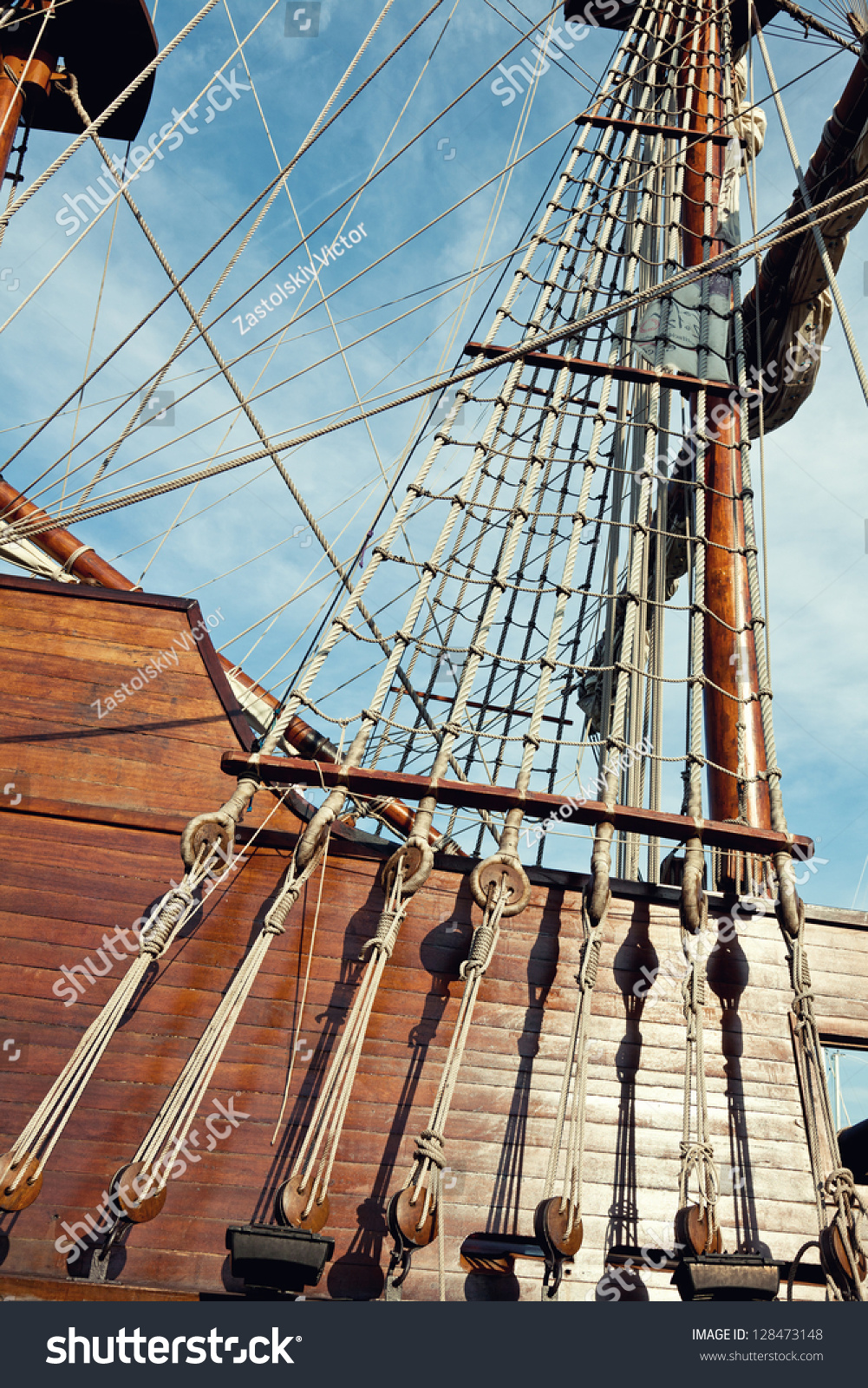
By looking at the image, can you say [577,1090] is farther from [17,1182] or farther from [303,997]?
[17,1182]

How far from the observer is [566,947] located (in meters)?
2.95

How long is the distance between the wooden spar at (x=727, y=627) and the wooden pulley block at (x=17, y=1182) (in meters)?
2.29

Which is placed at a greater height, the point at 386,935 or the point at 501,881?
the point at 501,881

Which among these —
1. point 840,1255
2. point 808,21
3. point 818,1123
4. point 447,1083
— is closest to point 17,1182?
point 447,1083

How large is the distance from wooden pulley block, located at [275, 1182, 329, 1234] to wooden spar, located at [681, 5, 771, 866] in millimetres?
1767

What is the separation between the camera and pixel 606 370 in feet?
15.3

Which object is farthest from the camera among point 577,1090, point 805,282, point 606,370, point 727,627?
point 805,282

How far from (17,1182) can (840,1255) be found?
2.00m

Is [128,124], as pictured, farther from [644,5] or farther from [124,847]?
[124,847]

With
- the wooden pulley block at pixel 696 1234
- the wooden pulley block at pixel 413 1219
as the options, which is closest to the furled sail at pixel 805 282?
the wooden pulley block at pixel 696 1234

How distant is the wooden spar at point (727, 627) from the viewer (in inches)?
172

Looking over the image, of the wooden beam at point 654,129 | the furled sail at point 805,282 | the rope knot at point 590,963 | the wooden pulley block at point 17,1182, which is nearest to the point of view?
the wooden pulley block at point 17,1182

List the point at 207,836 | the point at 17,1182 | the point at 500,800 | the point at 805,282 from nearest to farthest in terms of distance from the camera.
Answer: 1. the point at 17,1182
2. the point at 207,836
3. the point at 500,800
4. the point at 805,282

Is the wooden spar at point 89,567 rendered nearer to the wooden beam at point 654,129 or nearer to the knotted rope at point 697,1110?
the knotted rope at point 697,1110
